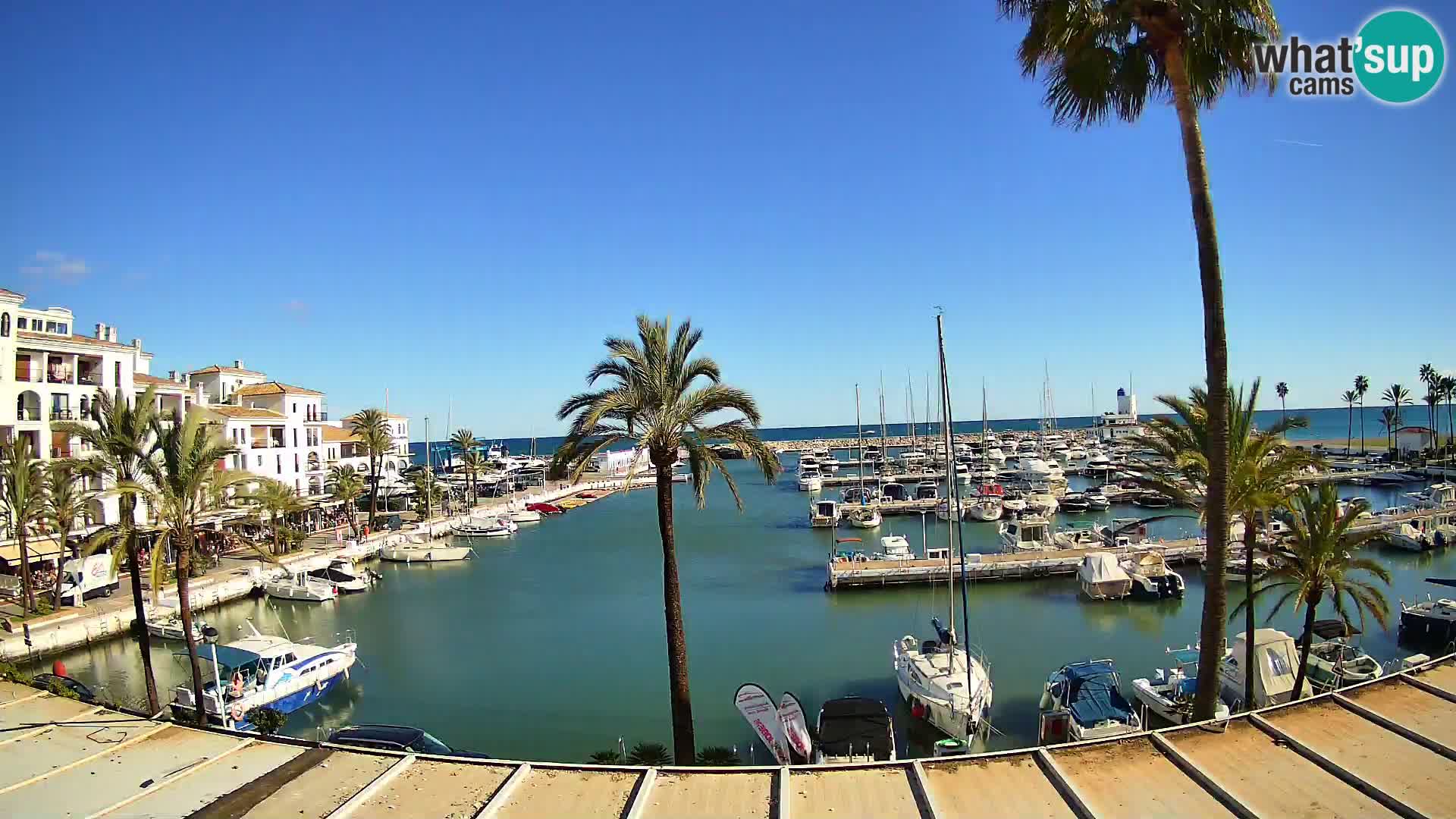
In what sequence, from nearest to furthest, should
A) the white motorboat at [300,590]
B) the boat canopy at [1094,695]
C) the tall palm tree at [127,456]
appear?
the tall palm tree at [127,456]
the boat canopy at [1094,695]
the white motorboat at [300,590]

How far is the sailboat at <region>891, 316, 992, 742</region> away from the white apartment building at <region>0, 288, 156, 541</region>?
36888mm

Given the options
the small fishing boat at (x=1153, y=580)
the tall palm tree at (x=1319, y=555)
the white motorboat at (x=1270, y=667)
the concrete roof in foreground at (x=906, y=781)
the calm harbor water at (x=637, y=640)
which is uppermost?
the tall palm tree at (x=1319, y=555)

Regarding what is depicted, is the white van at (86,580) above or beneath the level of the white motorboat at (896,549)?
above

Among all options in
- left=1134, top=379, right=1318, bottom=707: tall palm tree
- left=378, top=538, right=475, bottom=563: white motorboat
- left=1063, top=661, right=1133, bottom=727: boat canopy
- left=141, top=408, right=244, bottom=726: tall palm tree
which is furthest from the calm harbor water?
left=1134, top=379, right=1318, bottom=707: tall palm tree

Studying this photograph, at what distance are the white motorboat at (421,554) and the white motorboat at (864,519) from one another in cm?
3035

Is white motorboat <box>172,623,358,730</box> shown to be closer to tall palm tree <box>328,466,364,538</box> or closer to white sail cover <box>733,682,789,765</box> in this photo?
white sail cover <box>733,682,789,765</box>

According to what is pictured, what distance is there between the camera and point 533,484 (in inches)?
4085

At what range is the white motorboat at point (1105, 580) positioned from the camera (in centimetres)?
3503

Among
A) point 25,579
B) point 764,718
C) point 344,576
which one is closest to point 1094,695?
point 764,718

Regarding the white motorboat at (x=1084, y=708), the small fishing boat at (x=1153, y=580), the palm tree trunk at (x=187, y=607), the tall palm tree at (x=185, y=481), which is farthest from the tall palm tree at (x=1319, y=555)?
the palm tree trunk at (x=187, y=607)

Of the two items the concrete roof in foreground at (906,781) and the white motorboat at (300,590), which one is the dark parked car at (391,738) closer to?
the concrete roof in foreground at (906,781)

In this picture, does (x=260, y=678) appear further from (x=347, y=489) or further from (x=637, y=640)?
(x=347, y=489)

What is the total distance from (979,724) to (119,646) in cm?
3317

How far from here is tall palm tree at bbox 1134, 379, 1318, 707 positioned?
14508 mm
